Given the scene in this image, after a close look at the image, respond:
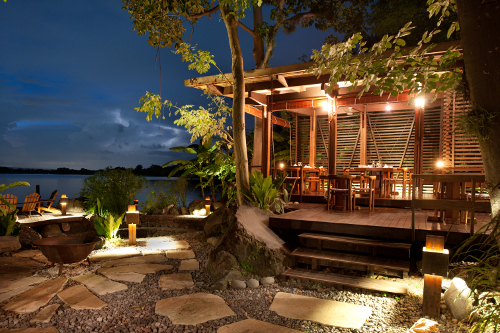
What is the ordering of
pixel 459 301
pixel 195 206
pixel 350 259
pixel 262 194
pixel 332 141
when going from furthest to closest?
pixel 195 206, pixel 332 141, pixel 262 194, pixel 350 259, pixel 459 301

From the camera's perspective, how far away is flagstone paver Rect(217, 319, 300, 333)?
279cm

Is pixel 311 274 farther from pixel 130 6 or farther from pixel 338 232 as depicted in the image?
pixel 130 6

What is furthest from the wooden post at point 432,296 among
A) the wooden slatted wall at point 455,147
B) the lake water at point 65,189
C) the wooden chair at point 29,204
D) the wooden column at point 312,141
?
the wooden chair at point 29,204

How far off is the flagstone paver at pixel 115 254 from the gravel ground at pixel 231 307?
86cm

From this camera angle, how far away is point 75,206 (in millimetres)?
10414

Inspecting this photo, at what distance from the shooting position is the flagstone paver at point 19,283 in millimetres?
3719

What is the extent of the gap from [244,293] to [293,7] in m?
11.3

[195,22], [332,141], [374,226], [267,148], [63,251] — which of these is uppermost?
[195,22]

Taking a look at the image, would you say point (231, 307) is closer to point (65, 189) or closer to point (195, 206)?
point (195, 206)

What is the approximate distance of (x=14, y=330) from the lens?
2711mm

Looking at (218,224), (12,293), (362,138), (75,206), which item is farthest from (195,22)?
(75,206)

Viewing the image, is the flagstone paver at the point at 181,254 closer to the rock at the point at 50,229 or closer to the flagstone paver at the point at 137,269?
the flagstone paver at the point at 137,269

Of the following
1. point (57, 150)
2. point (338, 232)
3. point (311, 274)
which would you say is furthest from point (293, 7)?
point (57, 150)

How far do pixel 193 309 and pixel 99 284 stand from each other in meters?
1.55
